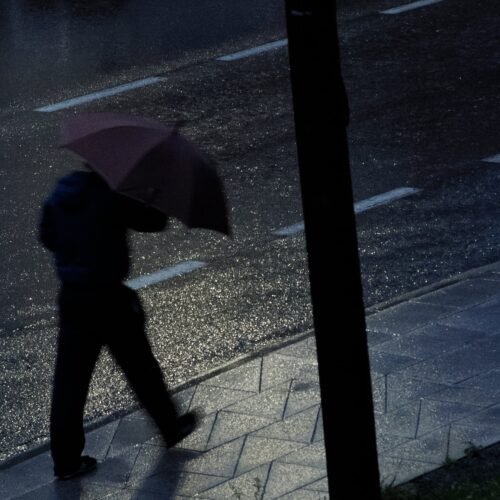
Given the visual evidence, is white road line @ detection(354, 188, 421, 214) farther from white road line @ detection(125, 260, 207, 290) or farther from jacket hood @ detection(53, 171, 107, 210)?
jacket hood @ detection(53, 171, 107, 210)

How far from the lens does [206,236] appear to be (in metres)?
9.53

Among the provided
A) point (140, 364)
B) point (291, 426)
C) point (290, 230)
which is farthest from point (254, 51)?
point (140, 364)

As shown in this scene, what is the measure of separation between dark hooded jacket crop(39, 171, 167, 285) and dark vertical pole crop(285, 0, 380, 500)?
1212mm

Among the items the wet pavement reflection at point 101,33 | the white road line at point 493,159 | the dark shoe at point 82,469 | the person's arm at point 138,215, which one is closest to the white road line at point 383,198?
the white road line at point 493,159

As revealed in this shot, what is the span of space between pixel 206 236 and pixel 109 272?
12.0ft

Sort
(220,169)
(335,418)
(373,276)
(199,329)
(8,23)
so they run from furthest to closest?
(8,23)
(220,169)
(373,276)
(199,329)
(335,418)

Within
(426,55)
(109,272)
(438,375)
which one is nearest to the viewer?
(109,272)

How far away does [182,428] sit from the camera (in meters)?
6.42

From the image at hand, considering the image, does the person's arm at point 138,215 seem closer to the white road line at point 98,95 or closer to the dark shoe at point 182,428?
the dark shoe at point 182,428

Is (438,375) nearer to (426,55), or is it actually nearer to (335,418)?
(335,418)

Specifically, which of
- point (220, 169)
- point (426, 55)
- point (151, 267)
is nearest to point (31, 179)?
point (220, 169)

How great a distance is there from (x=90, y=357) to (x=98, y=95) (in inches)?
287

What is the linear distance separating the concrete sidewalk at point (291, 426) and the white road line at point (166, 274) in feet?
4.77

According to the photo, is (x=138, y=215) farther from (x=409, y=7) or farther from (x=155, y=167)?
(x=409, y=7)
